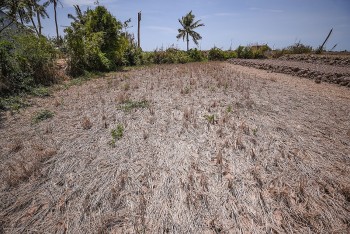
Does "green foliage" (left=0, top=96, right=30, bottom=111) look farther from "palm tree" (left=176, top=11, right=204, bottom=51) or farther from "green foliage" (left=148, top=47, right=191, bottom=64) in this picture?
"palm tree" (left=176, top=11, right=204, bottom=51)

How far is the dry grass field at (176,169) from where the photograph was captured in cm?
228

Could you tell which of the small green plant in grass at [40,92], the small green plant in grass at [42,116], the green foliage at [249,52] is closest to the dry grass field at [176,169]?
the small green plant in grass at [42,116]

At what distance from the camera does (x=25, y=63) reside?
7.67 meters

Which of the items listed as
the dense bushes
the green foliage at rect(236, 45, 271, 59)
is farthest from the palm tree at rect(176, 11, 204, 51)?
the dense bushes

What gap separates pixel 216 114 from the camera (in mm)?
4805

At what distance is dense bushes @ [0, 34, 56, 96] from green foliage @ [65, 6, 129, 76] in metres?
1.31

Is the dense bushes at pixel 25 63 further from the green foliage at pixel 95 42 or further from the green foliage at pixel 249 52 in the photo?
the green foliage at pixel 249 52

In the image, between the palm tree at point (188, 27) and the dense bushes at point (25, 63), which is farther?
the palm tree at point (188, 27)

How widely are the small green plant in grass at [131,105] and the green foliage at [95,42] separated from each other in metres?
6.19

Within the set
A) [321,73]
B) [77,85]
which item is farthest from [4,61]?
[321,73]

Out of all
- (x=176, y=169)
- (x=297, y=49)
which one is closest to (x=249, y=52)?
(x=297, y=49)

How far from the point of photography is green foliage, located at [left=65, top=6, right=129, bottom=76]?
395 inches

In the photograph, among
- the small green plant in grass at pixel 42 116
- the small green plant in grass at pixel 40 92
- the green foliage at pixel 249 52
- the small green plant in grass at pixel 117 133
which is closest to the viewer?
the small green plant in grass at pixel 117 133

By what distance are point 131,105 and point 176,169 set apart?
2.85m
